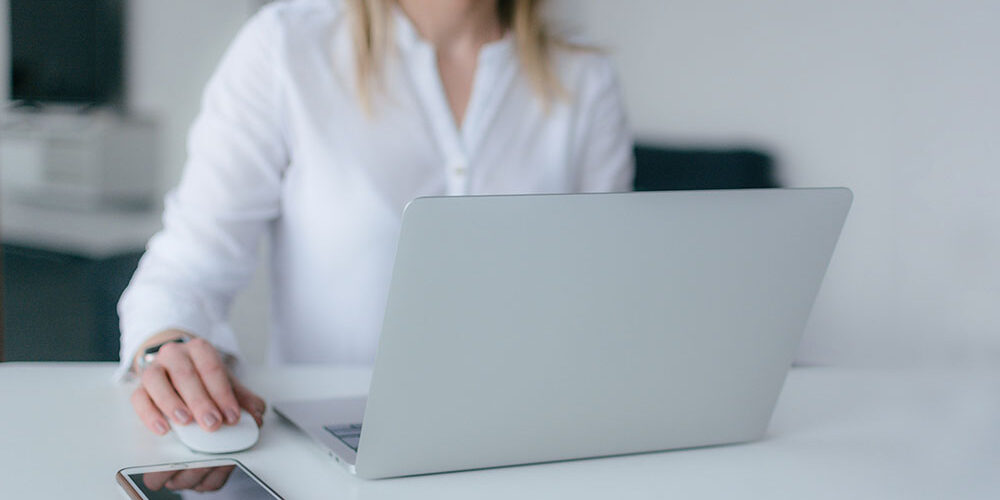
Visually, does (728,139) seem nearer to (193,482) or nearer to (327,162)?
(327,162)

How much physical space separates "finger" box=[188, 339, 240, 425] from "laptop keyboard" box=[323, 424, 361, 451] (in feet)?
0.26

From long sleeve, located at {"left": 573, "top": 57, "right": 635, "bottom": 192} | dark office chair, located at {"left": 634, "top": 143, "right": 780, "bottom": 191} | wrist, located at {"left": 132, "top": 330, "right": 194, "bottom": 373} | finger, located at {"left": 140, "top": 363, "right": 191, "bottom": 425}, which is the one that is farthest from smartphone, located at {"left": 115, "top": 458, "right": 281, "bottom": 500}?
dark office chair, located at {"left": 634, "top": 143, "right": 780, "bottom": 191}

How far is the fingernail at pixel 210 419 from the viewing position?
806mm

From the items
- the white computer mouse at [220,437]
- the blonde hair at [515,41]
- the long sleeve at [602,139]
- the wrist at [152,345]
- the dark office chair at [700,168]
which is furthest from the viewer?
the dark office chair at [700,168]

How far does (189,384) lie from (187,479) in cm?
18

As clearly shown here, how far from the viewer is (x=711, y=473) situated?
31.6 inches

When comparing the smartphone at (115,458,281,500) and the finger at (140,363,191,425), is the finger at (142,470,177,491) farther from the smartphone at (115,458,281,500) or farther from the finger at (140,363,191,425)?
the finger at (140,363,191,425)

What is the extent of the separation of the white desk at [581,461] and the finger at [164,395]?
21mm

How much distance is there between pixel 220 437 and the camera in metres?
0.80

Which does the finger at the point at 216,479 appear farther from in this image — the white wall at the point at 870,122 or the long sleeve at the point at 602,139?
the long sleeve at the point at 602,139

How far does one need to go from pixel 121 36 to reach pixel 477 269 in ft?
15.1

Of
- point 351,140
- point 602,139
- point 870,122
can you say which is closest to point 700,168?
point 870,122

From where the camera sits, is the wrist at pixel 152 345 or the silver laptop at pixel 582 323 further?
the wrist at pixel 152 345

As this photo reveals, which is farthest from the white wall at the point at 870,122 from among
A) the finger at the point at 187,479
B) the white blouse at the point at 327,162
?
the finger at the point at 187,479
